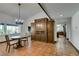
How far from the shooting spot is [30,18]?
10.2 metres

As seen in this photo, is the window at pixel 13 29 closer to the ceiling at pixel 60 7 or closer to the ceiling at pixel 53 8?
the ceiling at pixel 53 8

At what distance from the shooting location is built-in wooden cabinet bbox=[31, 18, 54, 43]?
7641 millimetres

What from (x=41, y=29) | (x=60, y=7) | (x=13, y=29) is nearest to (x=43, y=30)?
(x=41, y=29)

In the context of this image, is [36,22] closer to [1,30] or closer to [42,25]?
[42,25]

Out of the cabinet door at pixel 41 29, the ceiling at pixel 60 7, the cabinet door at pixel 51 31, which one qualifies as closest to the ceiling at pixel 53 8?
the ceiling at pixel 60 7

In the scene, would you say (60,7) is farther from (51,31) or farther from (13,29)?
(13,29)

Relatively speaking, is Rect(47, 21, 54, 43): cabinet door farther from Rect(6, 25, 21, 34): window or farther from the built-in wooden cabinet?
Rect(6, 25, 21, 34): window

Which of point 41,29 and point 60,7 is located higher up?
point 60,7

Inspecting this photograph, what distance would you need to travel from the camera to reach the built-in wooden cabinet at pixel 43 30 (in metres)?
7.64

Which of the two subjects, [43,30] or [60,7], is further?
[43,30]

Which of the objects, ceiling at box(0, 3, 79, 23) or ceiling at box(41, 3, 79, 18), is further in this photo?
ceiling at box(0, 3, 79, 23)

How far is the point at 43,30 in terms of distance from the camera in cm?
803

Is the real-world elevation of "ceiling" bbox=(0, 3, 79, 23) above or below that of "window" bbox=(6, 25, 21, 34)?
above

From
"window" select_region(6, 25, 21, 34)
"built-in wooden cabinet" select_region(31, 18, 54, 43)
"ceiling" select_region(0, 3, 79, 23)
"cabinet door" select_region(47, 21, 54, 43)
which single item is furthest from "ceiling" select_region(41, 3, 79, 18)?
"window" select_region(6, 25, 21, 34)
